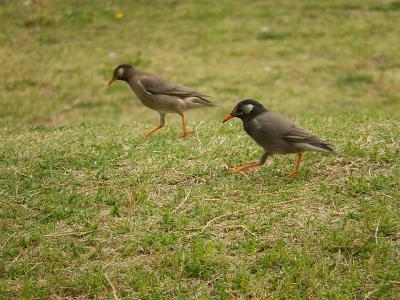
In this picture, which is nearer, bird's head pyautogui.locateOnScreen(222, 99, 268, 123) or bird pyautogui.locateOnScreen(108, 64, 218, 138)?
bird's head pyautogui.locateOnScreen(222, 99, 268, 123)

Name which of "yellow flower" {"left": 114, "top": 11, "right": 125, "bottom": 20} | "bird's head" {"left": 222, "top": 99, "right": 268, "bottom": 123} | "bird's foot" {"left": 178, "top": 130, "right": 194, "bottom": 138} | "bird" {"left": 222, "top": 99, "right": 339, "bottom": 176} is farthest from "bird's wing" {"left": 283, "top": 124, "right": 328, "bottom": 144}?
"yellow flower" {"left": 114, "top": 11, "right": 125, "bottom": 20}

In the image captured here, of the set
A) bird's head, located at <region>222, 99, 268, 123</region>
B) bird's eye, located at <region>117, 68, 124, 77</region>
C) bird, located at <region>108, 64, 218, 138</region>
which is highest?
bird's eye, located at <region>117, 68, 124, 77</region>

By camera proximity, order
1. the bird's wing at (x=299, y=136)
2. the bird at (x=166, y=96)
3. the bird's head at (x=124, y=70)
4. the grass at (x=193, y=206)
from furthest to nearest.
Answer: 1. the bird's head at (x=124, y=70)
2. the bird at (x=166, y=96)
3. the bird's wing at (x=299, y=136)
4. the grass at (x=193, y=206)

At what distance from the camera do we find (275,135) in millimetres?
5945

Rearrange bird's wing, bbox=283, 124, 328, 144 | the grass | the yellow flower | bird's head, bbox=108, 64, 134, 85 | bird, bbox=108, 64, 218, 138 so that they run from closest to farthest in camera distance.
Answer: the grass → bird's wing, bbox=283, 124, 328, 144 → bird, bbox=108, 64, 218, 138 → bird's head, bbox=108, 64, 134, 85 → the yellow flower

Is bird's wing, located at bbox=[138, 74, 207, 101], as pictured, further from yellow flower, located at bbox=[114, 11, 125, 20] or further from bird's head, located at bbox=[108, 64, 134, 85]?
yellow flower, located at bbox=[114, 11, 125, 20]

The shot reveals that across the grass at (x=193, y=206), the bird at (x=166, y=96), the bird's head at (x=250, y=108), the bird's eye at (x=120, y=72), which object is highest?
the bird's eye at (x=120, y=72)

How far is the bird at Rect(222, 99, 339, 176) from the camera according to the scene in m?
5.81

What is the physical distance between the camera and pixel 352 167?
6156mm

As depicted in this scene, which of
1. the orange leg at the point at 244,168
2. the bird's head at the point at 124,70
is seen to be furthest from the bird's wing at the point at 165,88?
the orange leg at the point at 244,168

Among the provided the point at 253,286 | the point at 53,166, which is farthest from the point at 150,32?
the point at 253,286

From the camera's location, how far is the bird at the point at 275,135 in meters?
5.81

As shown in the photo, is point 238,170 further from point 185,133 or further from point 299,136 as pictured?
point 185,133

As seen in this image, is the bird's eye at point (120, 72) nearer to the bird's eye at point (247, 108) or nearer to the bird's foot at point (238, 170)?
the bird's eye at point (247, 108)
